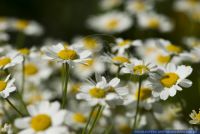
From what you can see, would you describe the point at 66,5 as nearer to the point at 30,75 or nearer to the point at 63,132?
the point at 30,75

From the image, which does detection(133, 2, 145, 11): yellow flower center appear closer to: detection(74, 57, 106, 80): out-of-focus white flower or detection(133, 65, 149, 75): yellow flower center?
detection(74, 57, 106, 80): out-of-focus white flower

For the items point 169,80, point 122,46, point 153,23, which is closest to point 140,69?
point 169,80

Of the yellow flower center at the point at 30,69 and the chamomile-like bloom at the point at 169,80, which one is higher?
the chamomile-like bloom at the point at 169,80

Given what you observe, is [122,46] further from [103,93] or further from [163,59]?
[103,93]

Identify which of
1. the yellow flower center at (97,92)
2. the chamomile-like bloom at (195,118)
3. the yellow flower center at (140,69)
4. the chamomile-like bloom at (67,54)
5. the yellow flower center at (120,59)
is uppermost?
the chamomile-like bloom at (67,54)

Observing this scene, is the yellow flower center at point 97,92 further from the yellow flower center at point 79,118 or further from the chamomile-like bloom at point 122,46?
the yellow flower center at point 79,118

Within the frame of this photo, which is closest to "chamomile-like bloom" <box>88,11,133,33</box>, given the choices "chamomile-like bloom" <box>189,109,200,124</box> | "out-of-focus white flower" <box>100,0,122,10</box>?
"out-of-focus white flower" <box>100,0,122,10</box>

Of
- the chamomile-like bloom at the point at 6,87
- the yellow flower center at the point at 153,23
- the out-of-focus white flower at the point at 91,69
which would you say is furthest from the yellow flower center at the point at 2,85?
the yellow flower center at the point at 153,23

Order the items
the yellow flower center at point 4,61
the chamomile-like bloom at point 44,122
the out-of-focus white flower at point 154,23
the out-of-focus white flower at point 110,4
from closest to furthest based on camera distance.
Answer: the chamomile-like bloom at point 44,122, the yellow flower center at point 4,61, the out-of-focus white flower at point 154,23, the out-of-focus white flower at point 110,4
